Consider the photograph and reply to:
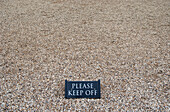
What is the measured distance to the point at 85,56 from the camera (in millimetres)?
3273

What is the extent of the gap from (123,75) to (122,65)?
0.28 m

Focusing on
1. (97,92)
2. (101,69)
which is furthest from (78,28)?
(97,92)

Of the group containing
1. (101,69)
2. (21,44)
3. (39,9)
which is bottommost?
(101,69)

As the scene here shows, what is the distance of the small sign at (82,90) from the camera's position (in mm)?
2396

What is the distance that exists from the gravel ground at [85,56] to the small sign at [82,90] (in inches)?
2.8

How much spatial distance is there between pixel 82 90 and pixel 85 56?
3.21 ft

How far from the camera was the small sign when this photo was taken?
7.86ft

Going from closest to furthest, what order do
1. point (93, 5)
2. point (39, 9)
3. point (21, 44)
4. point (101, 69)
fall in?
point (101, 69), point (21, 44), point (39, 9), point (93, 5)

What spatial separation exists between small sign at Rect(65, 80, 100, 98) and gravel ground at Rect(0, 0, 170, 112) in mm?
72

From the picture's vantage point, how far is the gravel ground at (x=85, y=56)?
2.37m

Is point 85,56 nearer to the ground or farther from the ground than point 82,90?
farther from the ground

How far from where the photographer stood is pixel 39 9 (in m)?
5.50

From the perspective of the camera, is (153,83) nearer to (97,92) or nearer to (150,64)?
(150,64)

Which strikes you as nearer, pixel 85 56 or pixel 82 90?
pixel 82 90
